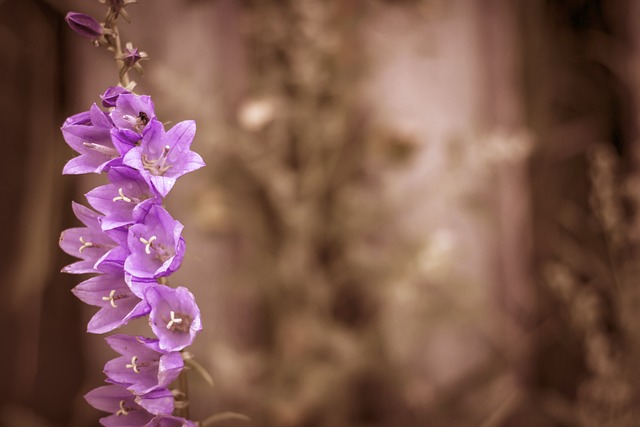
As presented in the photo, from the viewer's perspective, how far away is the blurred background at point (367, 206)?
0.95 metres

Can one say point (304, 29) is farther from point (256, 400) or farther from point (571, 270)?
point (571, 270)

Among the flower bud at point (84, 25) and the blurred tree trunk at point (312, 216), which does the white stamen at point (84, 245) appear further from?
the blurred tree trunk at point (312, 216)

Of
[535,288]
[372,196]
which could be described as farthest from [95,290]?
[535,288]

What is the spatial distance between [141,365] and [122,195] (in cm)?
10

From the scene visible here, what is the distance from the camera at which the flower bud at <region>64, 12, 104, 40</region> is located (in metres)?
0.36

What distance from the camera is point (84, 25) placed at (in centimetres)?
37

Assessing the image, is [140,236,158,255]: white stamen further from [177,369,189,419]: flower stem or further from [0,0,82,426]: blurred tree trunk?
[0,0,82,426]: blurred tree trunk

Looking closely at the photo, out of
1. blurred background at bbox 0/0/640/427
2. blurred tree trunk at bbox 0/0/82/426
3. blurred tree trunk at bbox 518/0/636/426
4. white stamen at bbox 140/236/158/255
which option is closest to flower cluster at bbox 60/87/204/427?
white stamen at bbox 140/236/158/255

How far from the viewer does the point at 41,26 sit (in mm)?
1000

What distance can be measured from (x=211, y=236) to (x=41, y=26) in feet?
1.46

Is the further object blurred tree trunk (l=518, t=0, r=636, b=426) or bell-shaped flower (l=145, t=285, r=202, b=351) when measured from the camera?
blurred tree trunk (l=518, t=0, r=636, b=426)

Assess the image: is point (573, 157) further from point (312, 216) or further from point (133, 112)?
point (133, 112)

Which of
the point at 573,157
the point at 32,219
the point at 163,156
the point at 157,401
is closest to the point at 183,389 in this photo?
the point at 157,401

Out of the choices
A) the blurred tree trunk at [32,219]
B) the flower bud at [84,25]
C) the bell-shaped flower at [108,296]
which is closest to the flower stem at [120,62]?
the flower bud at [84,25]
